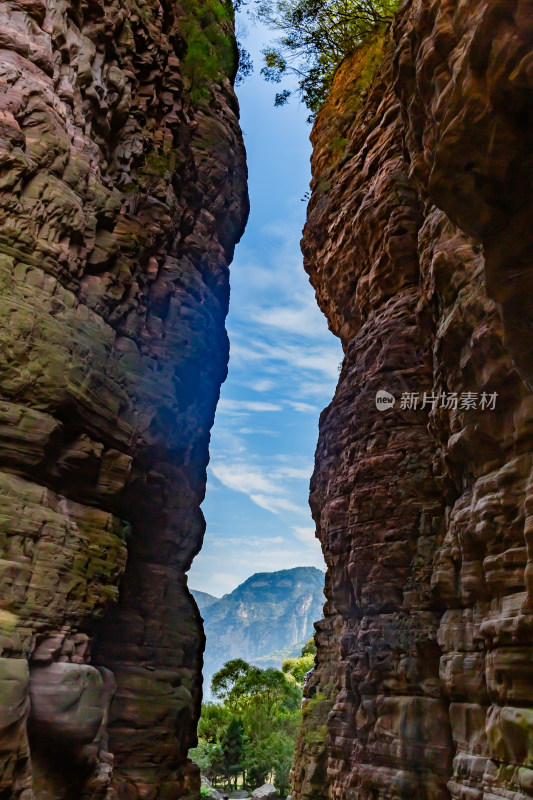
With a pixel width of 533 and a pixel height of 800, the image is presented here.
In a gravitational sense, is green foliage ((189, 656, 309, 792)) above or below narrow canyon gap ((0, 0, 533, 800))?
below

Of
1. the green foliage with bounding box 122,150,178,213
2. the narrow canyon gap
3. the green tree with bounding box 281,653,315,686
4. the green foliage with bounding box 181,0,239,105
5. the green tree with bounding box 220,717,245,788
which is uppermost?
the green foliage with bounding box 181,0,239,105

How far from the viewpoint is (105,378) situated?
1238cm

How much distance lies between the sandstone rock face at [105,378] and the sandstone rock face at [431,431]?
4.54 m

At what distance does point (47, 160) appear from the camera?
446 inches

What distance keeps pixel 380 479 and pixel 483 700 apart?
641cm

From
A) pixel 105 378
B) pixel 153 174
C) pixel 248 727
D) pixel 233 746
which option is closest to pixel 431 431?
pixel 105 378

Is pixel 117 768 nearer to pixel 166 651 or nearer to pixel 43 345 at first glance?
pixel 166 651

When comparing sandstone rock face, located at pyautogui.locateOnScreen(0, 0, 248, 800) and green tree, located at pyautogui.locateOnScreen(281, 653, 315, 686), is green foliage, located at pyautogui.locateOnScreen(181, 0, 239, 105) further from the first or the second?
green tree, located at pyautogui.locateOnScreen(281, 653, 315, 686)

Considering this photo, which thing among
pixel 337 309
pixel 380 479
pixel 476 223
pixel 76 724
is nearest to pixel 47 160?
pixel 476 223

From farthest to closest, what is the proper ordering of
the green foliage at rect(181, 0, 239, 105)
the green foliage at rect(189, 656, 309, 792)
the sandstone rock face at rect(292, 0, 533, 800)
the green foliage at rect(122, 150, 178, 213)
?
the green foliage at rect(189, 656, 309, 792) → the green foliage at rect(181, 0, 239, 105) → the green foliage at rect(122, 150, 178, 213) → the sandstone rock face at rect(292, 0, 533, 800)

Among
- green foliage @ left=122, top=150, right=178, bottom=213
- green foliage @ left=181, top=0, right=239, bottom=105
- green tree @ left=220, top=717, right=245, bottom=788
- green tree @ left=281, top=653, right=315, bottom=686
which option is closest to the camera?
green foliage @ left=122, top=150, right=178, bottom=213

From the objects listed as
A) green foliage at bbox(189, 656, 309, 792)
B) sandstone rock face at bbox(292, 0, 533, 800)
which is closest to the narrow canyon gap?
sandstone rock face at bbox(292, 0, 533, 800)

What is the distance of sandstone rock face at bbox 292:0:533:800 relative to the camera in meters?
7.45

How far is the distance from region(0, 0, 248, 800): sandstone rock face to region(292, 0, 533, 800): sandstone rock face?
14.9 feet
